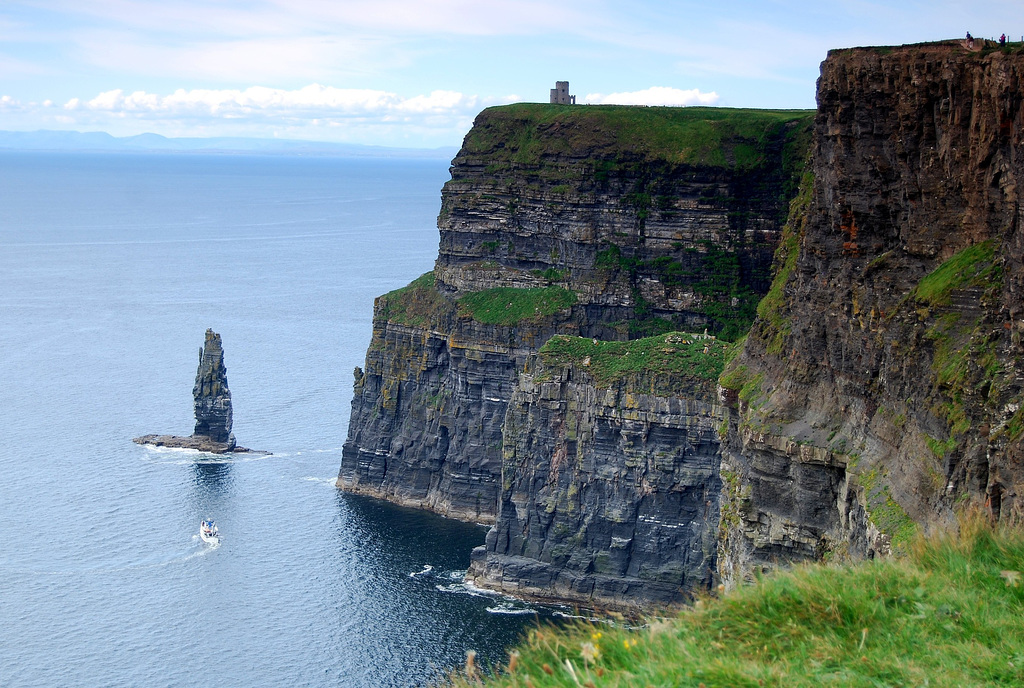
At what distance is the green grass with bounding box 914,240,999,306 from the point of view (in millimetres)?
39281

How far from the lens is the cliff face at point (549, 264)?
10162 cm

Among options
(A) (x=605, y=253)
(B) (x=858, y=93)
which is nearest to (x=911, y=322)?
(B) (x=858, y=93)

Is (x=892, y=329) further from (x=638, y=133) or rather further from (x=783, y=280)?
(x=638, y=133)

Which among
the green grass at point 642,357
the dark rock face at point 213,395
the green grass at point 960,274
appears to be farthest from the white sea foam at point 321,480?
the green grass at point 960,274

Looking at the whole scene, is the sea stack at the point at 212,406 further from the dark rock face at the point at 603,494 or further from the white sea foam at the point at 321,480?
the dark rock face at the point at 603,494

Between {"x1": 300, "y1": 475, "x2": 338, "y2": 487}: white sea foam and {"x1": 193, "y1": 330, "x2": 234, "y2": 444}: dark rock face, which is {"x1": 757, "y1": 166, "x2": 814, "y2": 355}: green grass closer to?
{"x1": 300, "y1": 475, "x2": 338, "y2": 487}: white sea foam

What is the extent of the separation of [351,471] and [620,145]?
1297 inches

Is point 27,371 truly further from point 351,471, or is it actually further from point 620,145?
point 620,145

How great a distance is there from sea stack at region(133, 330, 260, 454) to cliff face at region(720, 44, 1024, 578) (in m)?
73.6

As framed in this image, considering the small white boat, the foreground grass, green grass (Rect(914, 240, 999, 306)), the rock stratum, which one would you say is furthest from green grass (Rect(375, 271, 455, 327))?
the foreground grass

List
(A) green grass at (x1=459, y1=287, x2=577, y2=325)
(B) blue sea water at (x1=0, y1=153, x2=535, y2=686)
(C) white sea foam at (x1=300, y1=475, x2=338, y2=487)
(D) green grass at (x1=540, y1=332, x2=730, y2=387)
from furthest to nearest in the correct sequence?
1. (C) white sea foam at (x1=300, y1=475, x2=338, y2=487)
2. (A) green grass at (x1=459, y1=287, x2=577, y2=325)
3. (D) green grass at (x1=540, y1=332, x2=730, y2=387)
4. (B) blue sea water at (x1=0, y1=153, x2=535, y2=686)

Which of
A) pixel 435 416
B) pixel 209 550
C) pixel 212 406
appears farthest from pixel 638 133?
pixel 209 550

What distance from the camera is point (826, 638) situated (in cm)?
2012

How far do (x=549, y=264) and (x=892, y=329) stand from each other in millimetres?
65844
